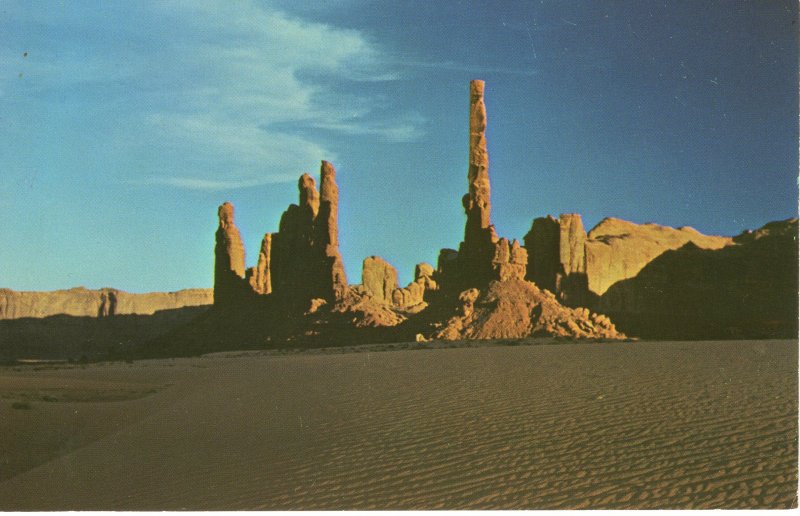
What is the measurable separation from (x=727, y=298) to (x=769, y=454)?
52653 mm

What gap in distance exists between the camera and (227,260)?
231ft

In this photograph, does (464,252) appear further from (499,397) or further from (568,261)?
(499,397)

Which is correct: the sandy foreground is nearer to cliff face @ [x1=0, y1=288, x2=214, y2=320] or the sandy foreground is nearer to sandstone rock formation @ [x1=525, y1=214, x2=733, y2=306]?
sandstone rock formation @ [x1=525, y1=214, x2=733, y2=306]

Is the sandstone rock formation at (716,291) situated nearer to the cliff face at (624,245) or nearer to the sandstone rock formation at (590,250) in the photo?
the cliff face at (624,245)

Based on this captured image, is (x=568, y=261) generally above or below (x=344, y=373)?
above

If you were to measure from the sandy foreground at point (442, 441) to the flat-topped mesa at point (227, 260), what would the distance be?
46.3 meters

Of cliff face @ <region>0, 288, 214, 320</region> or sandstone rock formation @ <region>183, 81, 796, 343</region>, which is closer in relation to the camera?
sandstone rock formation @ <region>183, 81, 796, 343</region>

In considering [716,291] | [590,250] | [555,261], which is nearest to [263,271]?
[555,261]

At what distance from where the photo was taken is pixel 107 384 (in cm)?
2928

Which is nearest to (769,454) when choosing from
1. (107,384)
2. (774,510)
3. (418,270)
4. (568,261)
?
(774,510)

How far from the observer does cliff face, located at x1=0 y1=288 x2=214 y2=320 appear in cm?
12125

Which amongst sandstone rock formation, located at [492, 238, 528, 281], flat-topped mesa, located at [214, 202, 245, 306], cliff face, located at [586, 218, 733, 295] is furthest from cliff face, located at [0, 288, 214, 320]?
sandstone rock formation, located at [492, 238, 528, 281]

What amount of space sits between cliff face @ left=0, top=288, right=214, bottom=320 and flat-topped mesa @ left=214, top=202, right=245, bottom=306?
51.9 m

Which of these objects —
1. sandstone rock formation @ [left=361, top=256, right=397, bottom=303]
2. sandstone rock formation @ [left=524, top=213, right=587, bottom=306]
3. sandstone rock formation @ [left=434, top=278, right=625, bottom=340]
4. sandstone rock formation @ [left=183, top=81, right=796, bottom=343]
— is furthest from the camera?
sandstone rock formation @ [left=361, top=256, right=397, bottom=303]
